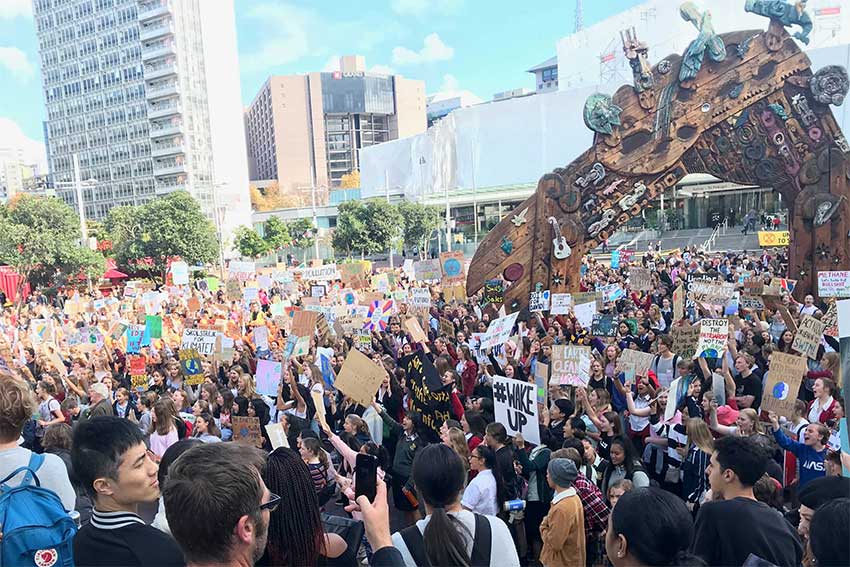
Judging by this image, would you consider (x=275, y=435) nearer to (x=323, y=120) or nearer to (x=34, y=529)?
(x=34, y=529)

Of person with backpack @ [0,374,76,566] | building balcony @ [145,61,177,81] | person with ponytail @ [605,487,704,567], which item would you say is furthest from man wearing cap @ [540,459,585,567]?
building balcony @ [145,61,177,81]

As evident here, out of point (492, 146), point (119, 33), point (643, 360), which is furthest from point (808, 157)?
point (119, 33)

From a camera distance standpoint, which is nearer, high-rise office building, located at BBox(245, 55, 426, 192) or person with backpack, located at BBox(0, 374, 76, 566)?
person with backpack, located at BBox(0, 374, 76, 566)

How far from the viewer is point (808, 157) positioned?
15.2 m

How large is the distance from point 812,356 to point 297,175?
4009 inches

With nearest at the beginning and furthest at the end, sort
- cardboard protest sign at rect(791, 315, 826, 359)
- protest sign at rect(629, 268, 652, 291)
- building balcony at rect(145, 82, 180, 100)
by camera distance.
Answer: cardboard protest sign at rect(791, 315, 826, 359), protest sign at rect(629, 268, 652, 291), building balcony at rect(145, 82, 180, 100)

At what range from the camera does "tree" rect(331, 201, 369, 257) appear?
155 feet

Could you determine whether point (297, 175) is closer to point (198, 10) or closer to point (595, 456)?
point (198, 10)

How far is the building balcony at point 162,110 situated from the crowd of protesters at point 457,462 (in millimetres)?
65765

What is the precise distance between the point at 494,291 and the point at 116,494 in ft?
43.7

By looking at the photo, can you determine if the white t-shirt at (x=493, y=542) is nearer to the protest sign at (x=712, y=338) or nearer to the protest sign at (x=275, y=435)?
the protest sign at (x=275, y=435)

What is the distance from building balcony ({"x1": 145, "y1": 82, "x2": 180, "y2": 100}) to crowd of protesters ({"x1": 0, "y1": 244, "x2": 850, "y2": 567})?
217 ft

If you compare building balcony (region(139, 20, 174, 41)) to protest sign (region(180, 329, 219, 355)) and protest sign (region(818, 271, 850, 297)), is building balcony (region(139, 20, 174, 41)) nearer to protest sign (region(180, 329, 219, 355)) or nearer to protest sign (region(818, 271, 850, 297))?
protest sign (region(180, 329, 219, 355))

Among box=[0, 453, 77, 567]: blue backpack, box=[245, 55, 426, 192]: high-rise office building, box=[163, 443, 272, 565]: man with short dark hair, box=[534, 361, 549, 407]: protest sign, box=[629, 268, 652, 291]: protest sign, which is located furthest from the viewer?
box=[245, 55, 426, 192]: high-rise office building
